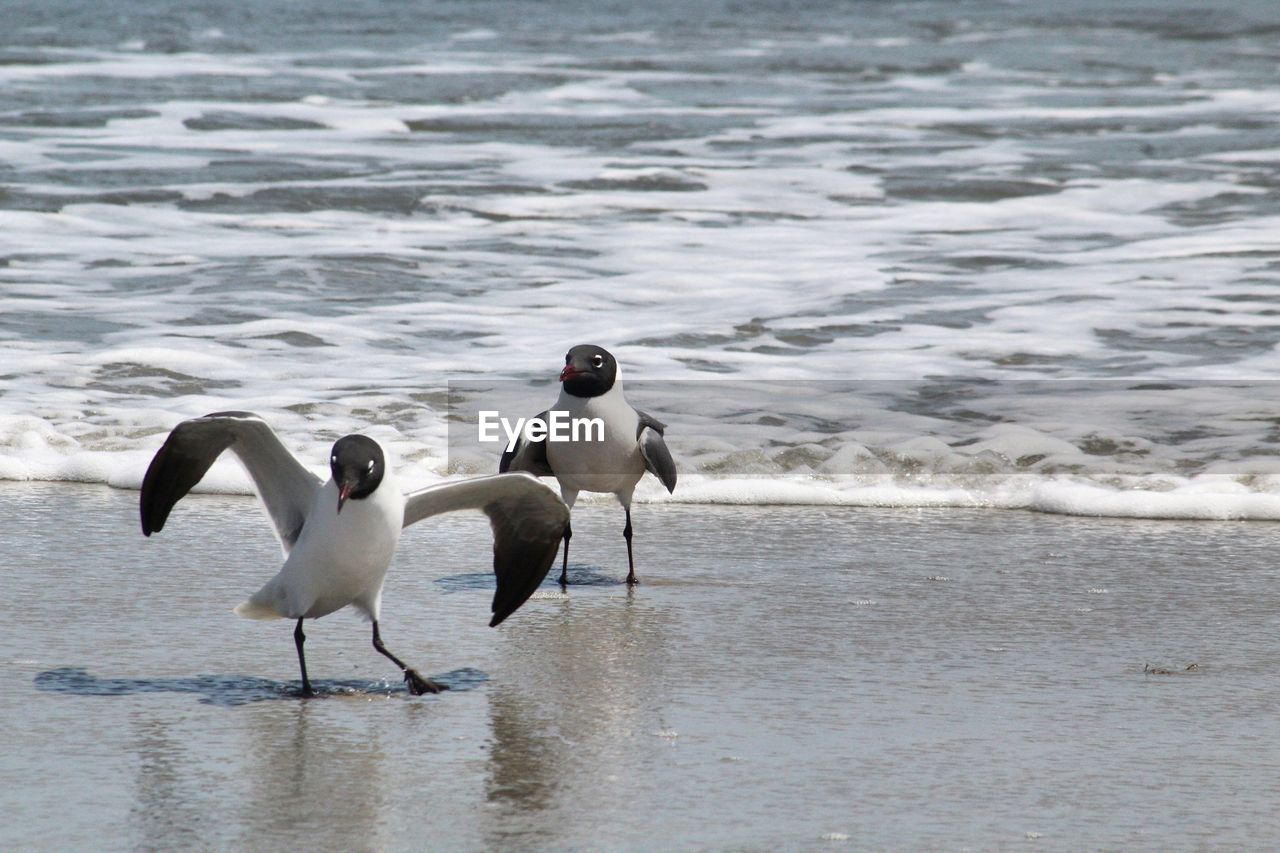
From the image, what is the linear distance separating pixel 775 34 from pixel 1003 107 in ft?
27.0

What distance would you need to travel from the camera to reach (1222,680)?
4.32 metres

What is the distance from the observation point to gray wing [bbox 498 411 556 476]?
18.6 feet

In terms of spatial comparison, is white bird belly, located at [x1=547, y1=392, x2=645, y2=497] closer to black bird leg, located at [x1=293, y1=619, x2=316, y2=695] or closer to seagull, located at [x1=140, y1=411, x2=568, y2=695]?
seagull, located at [x1=140, y1=411, x2=568, y2=695]

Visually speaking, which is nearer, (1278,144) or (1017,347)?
(1017,347)

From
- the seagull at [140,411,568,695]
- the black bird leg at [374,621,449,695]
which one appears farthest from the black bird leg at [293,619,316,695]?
the black bird leg at [374,621,449,695]

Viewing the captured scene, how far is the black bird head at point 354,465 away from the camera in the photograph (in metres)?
3.97

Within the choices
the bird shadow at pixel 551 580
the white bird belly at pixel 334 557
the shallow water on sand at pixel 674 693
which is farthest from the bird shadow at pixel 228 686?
the bird shadow at pixel 551 580

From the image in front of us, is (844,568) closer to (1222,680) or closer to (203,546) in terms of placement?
(1222,680)

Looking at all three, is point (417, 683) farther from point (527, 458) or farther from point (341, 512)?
point (527, 458)

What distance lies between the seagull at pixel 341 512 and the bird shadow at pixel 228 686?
0.07 meters

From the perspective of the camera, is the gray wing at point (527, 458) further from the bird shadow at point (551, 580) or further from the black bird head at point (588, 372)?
the bird shadow at point (551, 580)

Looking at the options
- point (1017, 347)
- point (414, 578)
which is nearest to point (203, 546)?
point (414, 578)

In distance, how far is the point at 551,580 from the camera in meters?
5.53

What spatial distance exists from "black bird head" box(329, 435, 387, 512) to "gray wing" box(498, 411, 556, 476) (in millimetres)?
1614
